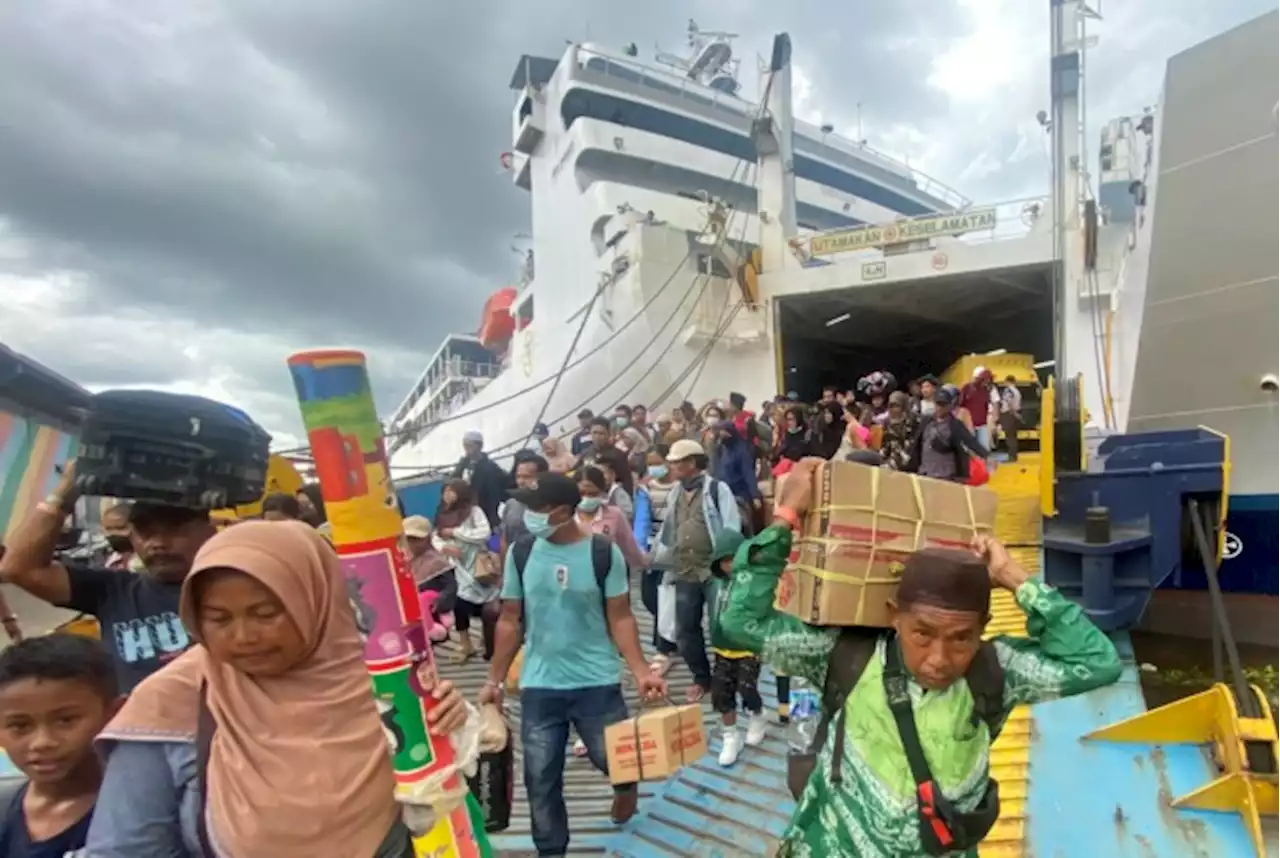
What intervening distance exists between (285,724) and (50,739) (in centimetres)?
62

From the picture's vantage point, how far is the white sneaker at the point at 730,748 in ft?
13.2

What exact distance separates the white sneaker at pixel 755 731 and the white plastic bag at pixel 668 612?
624 mm

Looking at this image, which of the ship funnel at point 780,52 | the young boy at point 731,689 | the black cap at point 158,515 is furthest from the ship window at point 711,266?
the black cap at point 158,515

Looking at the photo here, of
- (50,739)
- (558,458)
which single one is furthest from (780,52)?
(50,739)

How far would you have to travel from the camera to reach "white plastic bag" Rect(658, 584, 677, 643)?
173 inches

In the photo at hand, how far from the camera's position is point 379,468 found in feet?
5.16

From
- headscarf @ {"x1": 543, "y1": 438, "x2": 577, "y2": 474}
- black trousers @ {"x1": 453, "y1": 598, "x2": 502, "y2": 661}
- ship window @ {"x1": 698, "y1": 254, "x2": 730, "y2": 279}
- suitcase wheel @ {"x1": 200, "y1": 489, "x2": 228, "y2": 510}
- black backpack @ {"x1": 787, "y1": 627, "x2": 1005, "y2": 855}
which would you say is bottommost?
black trousers @ {"x1": 453, "y1": 598, "x2": 502, "y2": 661}

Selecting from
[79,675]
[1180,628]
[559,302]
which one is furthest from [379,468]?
[559,302]

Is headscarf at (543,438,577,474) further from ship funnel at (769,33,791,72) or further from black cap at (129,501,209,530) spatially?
ship funnel at (769,33,791,72)

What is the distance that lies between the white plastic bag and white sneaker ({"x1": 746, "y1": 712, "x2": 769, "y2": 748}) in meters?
0.62

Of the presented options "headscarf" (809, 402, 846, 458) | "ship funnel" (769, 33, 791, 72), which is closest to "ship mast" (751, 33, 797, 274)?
"ship funnel" (769, 33, 791, 72)

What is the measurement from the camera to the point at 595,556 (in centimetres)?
305

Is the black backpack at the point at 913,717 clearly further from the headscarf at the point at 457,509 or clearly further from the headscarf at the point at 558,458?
the headscarf at the point at 558,458

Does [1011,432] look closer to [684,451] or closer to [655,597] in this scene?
[655,597]
